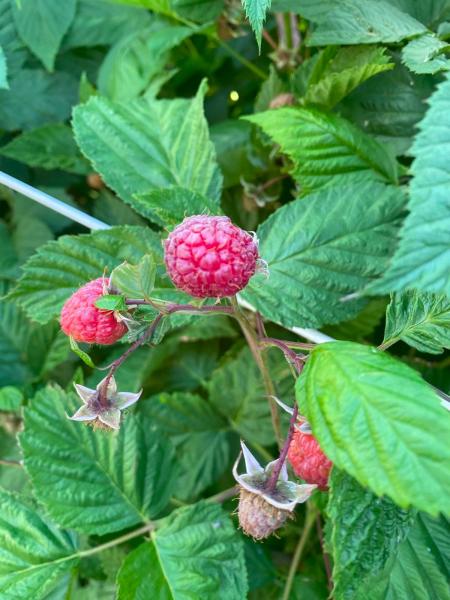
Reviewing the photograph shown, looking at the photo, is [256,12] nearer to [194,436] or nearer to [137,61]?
[137,61]

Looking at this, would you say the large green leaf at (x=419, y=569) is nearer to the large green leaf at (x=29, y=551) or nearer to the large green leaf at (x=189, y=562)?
the large green leaf at (x=189, y=562)

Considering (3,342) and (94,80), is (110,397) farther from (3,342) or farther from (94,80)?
(94,80)

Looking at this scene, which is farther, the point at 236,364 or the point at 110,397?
the point at 236,364

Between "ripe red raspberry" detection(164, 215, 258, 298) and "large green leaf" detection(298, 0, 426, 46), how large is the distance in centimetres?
36

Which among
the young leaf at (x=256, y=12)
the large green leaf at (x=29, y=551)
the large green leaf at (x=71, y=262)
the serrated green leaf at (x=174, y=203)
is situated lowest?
the large green leaf at (x=29, y=551)

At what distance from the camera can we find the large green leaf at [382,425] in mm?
490

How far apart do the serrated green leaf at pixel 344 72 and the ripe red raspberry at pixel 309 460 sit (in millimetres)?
437

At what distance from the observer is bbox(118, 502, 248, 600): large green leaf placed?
789 mm

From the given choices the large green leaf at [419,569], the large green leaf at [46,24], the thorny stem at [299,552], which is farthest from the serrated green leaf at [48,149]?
the large green leaf at [419,569]

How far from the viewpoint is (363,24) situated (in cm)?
83

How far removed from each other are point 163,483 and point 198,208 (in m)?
0.38

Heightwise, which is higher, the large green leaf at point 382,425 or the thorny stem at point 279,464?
the large green leaf at point 382,425

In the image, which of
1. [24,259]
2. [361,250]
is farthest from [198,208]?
[24,259]

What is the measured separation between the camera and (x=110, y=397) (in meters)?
0.65
